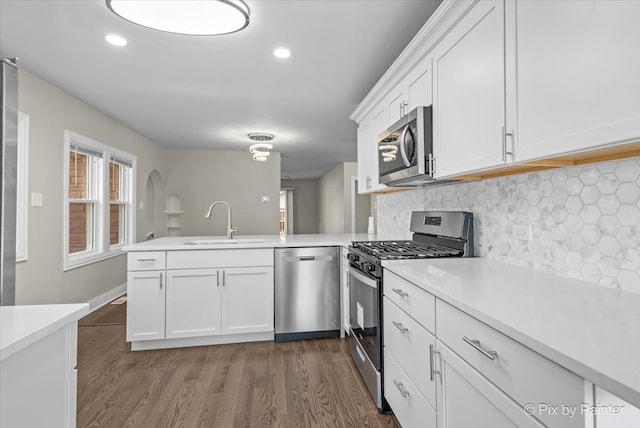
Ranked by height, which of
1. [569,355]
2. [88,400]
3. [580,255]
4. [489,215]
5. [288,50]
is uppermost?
[288,50]

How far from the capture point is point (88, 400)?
2.13m

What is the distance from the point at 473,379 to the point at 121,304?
14.7 feet

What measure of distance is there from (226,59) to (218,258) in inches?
64.2

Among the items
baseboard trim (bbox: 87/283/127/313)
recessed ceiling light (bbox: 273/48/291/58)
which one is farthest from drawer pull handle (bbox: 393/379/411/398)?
baseboard trim (bbox: 87/283/127/313)

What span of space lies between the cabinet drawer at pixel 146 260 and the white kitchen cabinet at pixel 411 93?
2.18 m

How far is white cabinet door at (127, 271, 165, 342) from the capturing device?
2.84 m

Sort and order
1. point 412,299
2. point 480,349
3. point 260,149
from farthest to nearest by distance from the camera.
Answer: point 260,149
point 412,299
point 480,349

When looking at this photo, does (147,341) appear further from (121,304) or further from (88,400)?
(121,304)

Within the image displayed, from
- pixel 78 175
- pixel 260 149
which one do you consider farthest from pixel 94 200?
pixel 260 149

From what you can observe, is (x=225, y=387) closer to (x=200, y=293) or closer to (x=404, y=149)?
(x=200, y=293)

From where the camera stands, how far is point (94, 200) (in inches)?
167

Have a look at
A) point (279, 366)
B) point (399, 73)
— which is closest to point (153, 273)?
point (279, 366)

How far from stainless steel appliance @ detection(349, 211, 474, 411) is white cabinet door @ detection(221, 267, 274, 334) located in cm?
87

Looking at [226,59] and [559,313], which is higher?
[226,59]
